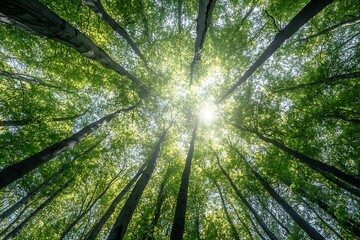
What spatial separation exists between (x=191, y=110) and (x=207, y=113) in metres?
1.12

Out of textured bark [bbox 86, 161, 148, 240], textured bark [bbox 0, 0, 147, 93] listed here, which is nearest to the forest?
textured bark [bbox 86, 161, 148, 240]

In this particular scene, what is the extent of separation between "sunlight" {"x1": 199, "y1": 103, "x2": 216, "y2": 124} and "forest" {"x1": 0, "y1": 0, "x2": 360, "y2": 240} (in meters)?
0.09

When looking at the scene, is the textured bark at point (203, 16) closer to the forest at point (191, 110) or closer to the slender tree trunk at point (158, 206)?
the forest at point (191, 110)

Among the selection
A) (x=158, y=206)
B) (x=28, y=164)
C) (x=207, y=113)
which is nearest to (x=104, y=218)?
(x=158, y=206)

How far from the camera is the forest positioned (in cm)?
825

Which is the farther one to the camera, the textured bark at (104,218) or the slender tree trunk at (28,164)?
the textured bark at (104,218)

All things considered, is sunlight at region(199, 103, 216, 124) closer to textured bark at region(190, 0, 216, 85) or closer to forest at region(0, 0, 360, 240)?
forest at region(0, 0, 360, 240)

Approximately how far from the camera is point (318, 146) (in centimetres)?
945

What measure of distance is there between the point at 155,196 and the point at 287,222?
993 cm

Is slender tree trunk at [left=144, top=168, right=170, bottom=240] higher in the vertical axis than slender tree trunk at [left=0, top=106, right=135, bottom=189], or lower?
higher

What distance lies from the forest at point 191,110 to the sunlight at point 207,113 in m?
0.09

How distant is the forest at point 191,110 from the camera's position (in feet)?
27.1

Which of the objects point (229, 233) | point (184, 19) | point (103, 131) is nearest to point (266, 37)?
point (184, 19)

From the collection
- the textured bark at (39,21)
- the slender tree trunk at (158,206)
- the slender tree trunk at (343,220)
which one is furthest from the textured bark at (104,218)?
the slender tree trunk at (343,220)
